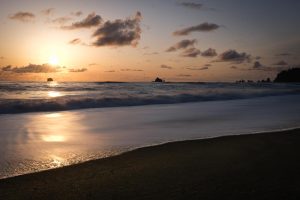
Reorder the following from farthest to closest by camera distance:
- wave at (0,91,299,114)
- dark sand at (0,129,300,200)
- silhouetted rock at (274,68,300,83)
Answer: silhouetted rock at (274,68,300,83) < wave at (0,91,299,114) < dark sand at (0,129,300,200)

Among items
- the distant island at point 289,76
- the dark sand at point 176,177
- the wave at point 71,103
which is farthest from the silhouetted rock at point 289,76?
the dark sand at point 176,177

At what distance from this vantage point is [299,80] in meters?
99.8

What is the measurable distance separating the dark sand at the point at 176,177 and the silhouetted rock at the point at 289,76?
10380 centimetres

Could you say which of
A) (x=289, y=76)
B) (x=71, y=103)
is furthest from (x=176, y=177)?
(x=289, y=76)

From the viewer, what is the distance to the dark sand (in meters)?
3.34

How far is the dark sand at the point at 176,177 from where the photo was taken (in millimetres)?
3340

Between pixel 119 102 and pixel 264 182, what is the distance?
1577cm

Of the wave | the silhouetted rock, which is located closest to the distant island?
the silhouetted rock

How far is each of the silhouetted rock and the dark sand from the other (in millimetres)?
103804

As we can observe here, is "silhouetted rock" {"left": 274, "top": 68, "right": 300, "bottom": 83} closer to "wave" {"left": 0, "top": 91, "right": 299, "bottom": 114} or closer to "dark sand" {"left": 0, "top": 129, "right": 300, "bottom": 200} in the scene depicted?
"wave" {"left": 0, "top": 91, "right": 299, "bottom": 114}

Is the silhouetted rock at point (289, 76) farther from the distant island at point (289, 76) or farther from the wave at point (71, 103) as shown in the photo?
Result: the wave at point (71, 103)

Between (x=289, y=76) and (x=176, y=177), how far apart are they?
10894cm

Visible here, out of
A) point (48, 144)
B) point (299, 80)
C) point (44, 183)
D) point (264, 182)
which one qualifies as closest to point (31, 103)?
point (48, 144)

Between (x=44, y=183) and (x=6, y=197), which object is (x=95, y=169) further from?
(x=6, y=197)
